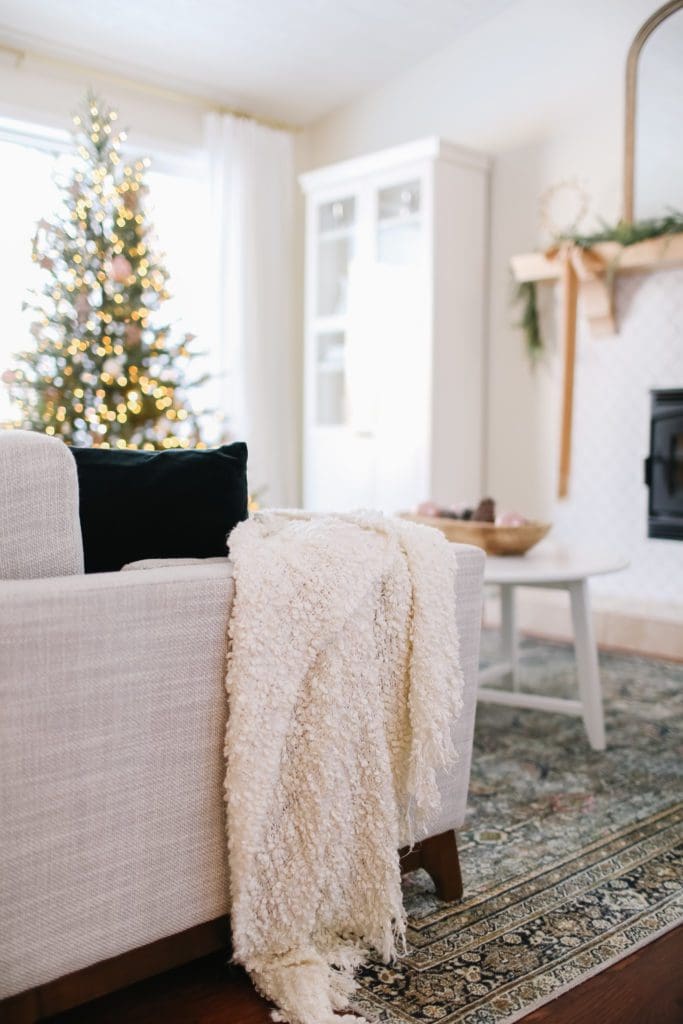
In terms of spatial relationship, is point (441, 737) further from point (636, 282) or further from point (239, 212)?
point (239, 212)

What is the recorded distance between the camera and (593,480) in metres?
4.38

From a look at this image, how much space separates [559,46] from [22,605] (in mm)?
4192

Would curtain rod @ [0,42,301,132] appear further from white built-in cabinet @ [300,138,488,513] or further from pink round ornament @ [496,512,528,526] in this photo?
pink round ornament @ [496,512,528,526]

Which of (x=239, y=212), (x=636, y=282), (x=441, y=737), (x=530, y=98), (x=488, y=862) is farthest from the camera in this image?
(x=239, y=212)

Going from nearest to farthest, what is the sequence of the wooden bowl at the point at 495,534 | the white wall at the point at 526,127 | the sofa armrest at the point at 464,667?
the sofa armrest at the point at 464,667 < the wooden bowl at the point at 495,534 < the white wall at the point at 526,127

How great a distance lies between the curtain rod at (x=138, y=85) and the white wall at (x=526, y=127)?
0.81m

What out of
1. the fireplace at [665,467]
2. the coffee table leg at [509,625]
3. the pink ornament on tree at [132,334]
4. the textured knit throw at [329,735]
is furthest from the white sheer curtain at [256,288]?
the textured knit throw at [329,735]

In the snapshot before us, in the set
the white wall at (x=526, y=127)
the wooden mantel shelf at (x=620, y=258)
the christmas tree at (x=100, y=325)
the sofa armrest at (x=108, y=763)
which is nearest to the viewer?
the sofa armrest at (x=108, y=763)

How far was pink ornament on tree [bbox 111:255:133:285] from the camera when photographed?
4.15 m

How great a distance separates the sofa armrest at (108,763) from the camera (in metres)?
1.18

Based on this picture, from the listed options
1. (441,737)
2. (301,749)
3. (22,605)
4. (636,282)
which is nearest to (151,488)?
(22,605)

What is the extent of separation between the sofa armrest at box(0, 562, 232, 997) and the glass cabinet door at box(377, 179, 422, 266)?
3.57 m

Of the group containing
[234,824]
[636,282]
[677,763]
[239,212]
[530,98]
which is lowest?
[677,763]

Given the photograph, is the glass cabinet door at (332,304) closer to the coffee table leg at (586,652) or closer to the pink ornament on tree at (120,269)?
the pink ornament on tree at (120,269)
